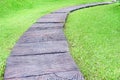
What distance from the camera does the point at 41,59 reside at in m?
4.88

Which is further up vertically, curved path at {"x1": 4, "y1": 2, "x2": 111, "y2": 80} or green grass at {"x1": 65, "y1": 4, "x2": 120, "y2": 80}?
curved path at {"x1": 4, "y1": 2, "x2": 111, "y2": 80}

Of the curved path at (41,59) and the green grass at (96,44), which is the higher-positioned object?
the curved path at (41,59)

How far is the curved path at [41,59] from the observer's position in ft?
13.6

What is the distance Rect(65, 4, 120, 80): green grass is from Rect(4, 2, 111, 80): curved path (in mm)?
354

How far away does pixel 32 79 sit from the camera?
4.00 meters

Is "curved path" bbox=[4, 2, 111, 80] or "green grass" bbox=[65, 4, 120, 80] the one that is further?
"green grass" bbox=[65, 4, 120, 80]

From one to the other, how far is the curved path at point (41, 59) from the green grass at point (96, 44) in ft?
1.16

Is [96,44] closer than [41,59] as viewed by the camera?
No

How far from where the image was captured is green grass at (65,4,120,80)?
4.76m

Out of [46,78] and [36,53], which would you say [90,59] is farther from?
[46,78]

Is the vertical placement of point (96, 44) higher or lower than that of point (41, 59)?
lower

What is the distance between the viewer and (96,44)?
6.29 meters

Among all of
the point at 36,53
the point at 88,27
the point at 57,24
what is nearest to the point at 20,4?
the point at 57,24

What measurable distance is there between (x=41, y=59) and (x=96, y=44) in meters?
1.95
